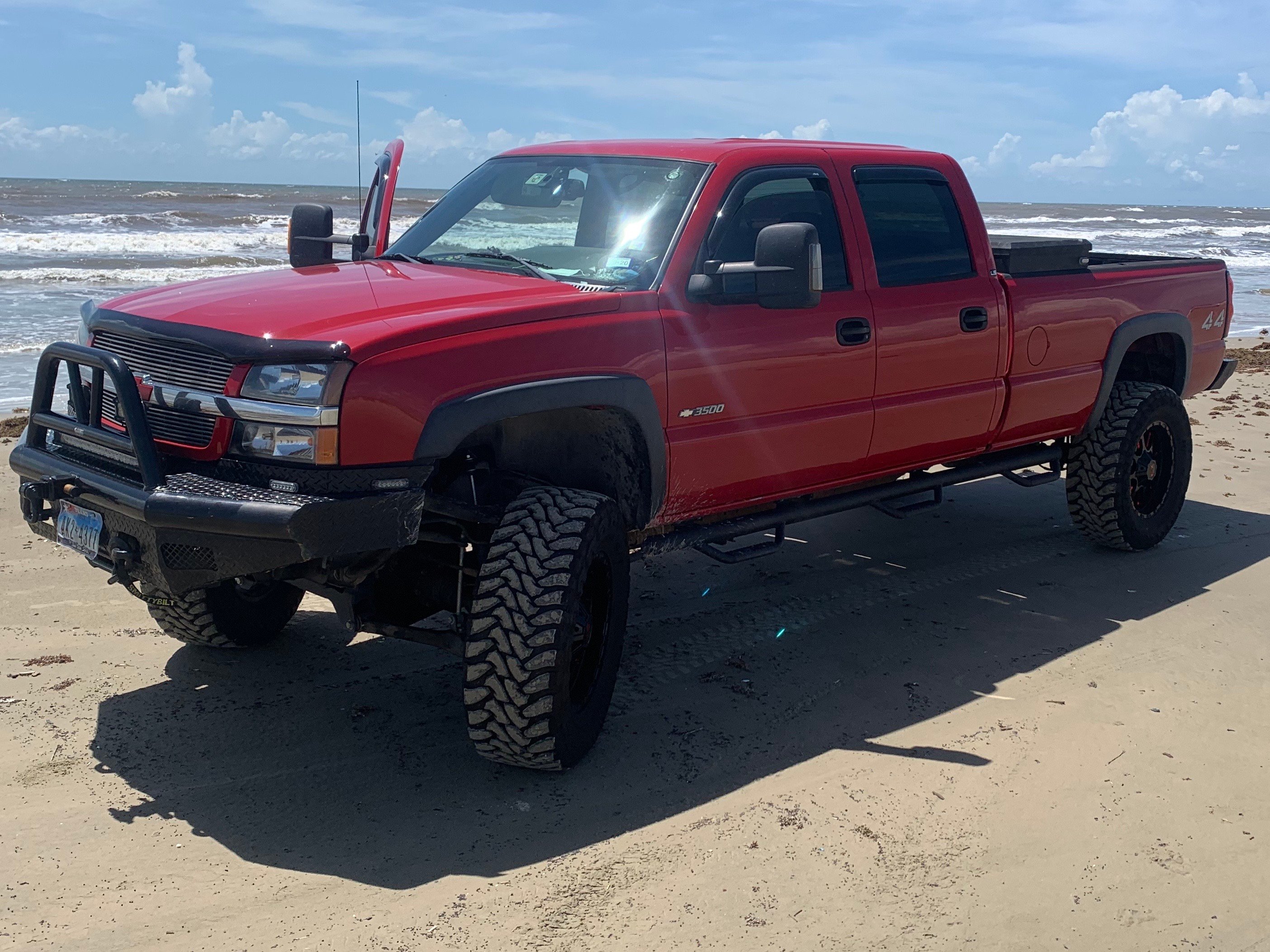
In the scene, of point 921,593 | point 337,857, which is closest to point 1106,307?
point 921,593

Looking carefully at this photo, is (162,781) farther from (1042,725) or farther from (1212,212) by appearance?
(1212,212)

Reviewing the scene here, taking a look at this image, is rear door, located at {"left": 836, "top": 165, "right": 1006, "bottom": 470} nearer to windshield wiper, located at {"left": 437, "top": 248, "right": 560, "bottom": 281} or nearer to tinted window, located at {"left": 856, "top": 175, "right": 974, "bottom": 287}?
tinted window, located at {"left": 856, "top": 175, "right": 974, "bottom": 287}

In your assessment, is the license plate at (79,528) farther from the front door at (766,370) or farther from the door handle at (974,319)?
the door handle at (974,319)

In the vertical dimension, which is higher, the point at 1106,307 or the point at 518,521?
the point at 1106,307

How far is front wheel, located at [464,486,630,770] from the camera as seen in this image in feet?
11.4

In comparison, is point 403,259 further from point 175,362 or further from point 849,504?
point 849,504

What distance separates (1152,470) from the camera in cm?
625

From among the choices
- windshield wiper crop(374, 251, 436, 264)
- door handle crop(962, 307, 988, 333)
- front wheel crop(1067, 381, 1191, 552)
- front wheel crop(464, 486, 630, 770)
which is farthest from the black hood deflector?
front wheel crop(1067, 381, 1191, 552)

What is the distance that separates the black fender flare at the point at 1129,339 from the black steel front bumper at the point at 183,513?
383cm

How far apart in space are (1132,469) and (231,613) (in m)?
4.39

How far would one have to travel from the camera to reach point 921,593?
5.50 m

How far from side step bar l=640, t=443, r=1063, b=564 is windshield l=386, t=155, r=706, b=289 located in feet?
3.07

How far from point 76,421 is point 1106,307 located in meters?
4.48

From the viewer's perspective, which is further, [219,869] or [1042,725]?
[1042,725]
